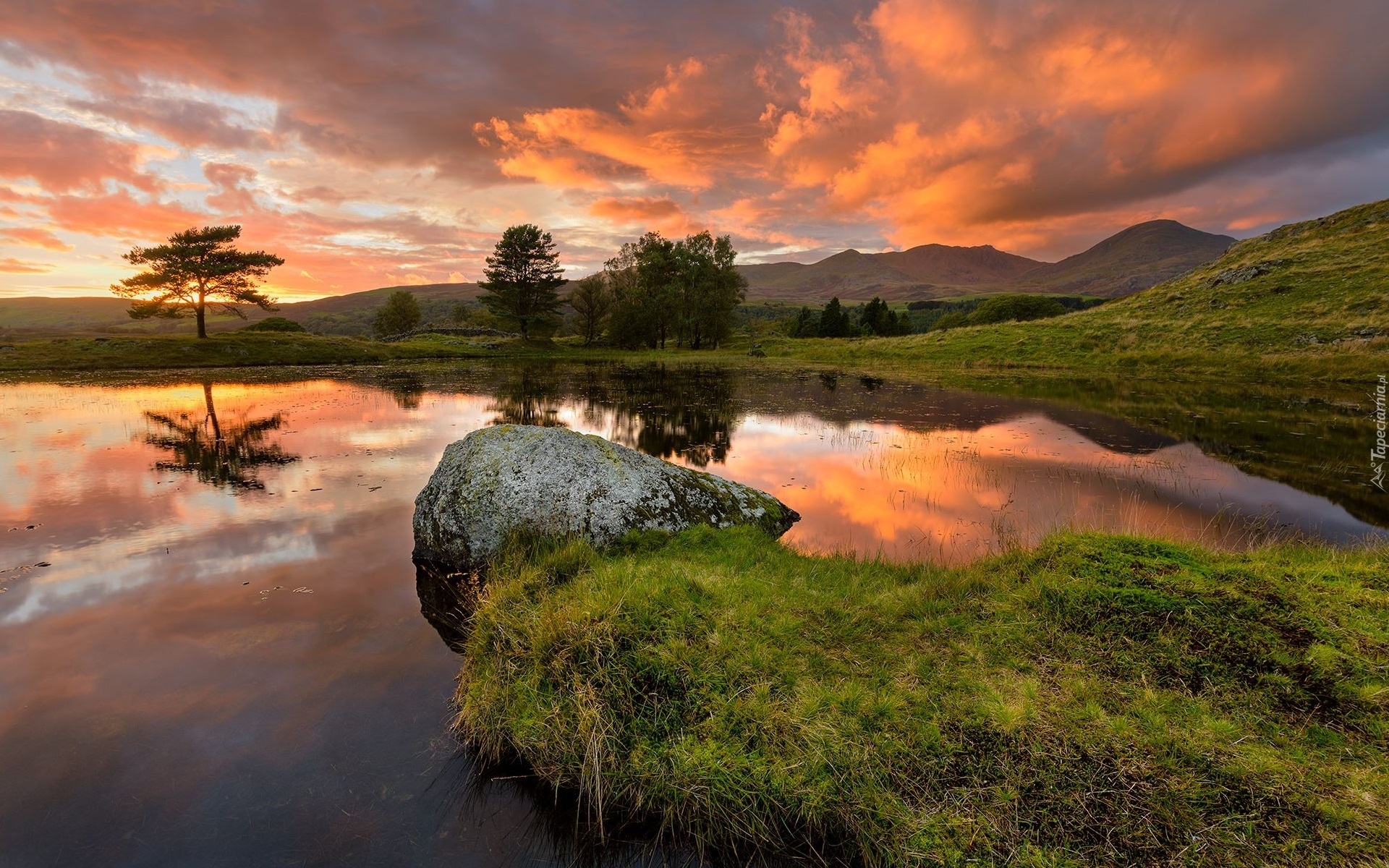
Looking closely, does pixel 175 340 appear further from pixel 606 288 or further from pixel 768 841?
pixel 768 841

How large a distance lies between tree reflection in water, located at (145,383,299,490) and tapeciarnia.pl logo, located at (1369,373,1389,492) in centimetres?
2766

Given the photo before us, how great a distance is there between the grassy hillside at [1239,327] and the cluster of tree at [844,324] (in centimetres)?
3577

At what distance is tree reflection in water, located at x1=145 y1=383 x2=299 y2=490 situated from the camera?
1384 cm

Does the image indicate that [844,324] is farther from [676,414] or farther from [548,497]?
[548,497]

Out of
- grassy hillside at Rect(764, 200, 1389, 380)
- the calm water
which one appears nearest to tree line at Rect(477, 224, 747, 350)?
grassy hillside at Rect(764, 200, 1389, 380)

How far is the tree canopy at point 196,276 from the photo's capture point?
180 feet

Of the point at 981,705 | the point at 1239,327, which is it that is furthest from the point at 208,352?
the point at 1239,327

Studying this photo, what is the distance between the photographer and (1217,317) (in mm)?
43500

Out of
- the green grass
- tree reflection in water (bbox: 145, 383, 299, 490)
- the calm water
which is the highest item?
the green grass

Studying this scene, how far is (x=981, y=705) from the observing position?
4734mm

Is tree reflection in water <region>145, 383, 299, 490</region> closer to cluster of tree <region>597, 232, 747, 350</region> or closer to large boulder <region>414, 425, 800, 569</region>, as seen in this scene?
large boulder <region>414, 425, 800, 569</region>

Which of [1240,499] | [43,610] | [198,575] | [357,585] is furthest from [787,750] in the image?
[1240,499]

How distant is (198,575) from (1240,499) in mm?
20480

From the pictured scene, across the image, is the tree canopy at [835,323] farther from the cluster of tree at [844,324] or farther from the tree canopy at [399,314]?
the tree canopy at [399,314]
